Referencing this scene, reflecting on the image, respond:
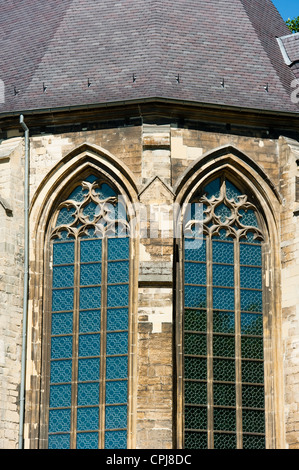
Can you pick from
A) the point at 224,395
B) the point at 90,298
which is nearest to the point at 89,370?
the point at 90,298

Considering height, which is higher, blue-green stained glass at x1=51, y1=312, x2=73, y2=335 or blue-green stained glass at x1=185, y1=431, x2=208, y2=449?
blue-green stained glass at x1=51, y1=312, x2=73, y2=335

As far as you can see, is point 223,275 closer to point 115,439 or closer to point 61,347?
point 61,347

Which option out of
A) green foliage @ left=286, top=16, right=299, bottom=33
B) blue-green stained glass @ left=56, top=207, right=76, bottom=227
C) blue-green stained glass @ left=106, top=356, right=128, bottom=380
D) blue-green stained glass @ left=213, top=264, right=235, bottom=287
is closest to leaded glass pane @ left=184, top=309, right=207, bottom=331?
blue-green stained glass @ left=213, top=264, right=235, bottom=287

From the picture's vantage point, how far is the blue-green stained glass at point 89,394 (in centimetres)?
2964

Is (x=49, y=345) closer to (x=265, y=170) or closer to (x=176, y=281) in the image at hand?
(x=176, y=281)

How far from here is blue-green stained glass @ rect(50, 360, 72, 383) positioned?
98.1 feet

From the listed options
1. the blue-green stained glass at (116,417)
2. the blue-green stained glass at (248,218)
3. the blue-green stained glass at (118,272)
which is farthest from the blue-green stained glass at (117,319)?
the blue-green stained glass at (248,218)

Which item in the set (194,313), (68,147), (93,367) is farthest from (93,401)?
(68,147)

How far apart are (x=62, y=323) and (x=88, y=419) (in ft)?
6.50

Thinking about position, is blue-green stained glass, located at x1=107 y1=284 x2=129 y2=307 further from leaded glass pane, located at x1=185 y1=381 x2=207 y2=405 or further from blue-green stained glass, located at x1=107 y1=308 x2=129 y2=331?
leaded glass pane, located at x1=185 y1=381 x2=207 y2=405

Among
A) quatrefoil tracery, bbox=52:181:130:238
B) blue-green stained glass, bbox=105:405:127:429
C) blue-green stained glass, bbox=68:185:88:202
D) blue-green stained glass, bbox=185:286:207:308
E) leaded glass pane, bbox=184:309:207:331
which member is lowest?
blue-green stained glass, bbox=105:405:127:429

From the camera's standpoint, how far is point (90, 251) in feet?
101

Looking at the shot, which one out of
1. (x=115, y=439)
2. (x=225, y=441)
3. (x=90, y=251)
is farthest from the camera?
(x=90, y=251)

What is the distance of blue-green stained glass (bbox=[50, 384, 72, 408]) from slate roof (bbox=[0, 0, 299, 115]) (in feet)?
18.4
